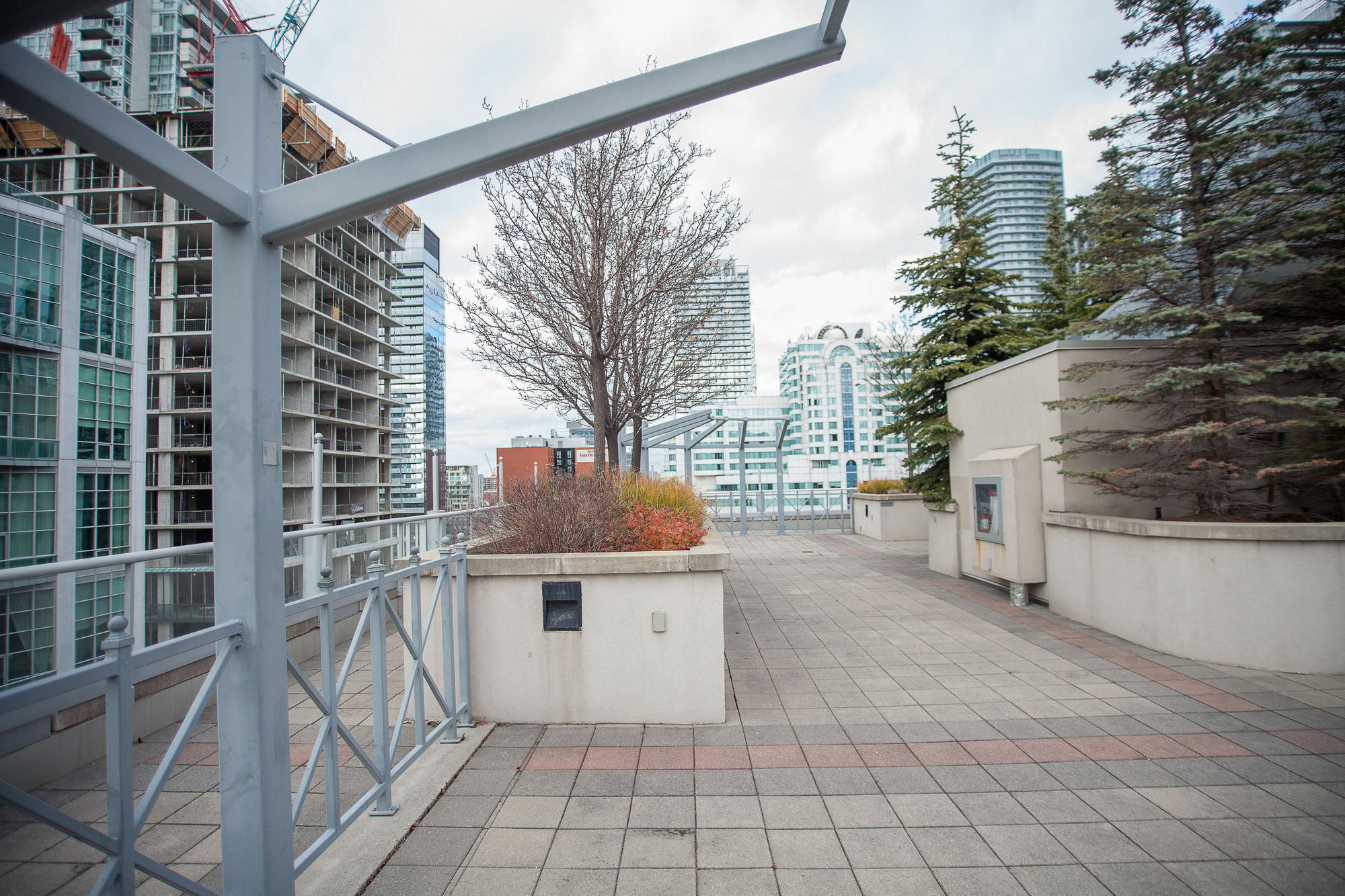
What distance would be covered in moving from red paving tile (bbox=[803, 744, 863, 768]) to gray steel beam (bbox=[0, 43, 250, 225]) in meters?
4.17

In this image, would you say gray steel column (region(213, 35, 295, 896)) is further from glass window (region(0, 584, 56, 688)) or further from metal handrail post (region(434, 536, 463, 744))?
metal handrail post (region(434, 536, 463, 744))

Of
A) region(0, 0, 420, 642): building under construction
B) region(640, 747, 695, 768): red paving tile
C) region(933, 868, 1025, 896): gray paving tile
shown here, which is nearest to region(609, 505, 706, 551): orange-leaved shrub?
region(640, 747, 695, 768): red paving tile

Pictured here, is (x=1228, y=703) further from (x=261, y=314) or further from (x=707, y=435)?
(x=707, y=435)

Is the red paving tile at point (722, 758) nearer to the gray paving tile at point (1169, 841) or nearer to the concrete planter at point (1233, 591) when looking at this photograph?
the gray paving tile at point (1169, 841)

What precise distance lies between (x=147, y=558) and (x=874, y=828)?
4.68 metres

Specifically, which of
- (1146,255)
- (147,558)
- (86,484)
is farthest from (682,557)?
(86,484)

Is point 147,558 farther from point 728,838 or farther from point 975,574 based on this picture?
point 975,574

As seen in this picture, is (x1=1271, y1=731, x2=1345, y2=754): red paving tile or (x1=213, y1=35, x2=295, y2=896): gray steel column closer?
(x1=213, y1=35, x2=295, y2=896): gray steel column

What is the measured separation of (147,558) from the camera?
4.12 m

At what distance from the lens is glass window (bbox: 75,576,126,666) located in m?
3.85

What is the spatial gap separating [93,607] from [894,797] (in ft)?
16.1

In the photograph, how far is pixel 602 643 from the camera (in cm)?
476

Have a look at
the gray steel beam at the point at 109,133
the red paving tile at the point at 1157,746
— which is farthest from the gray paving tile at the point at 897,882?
the gray steel beam at the point at 109,133

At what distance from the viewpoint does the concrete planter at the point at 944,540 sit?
11.1 m
